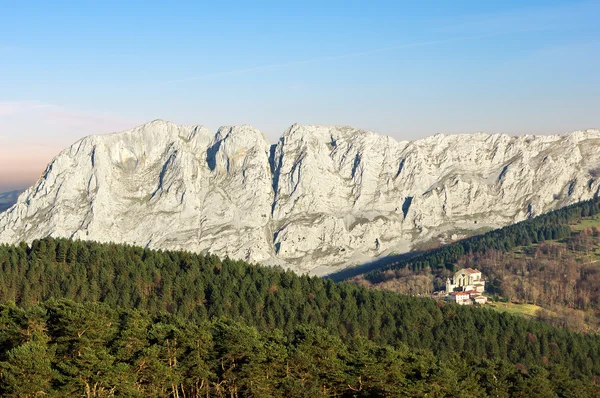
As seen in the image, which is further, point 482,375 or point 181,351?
point 482,375

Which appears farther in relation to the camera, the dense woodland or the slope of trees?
the dense woodland

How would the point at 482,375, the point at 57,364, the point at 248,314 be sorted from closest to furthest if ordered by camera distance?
the point at 57,364 → the point at 482,375 → the point at 248,314

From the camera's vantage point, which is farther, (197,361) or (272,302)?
(272,302)

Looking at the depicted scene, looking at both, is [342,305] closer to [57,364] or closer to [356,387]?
[356,387]

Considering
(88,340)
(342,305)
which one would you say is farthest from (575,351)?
(88,340)

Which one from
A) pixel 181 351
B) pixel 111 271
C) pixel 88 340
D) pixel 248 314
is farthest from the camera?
pixel 111 271

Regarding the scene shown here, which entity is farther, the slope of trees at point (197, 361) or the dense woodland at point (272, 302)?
the dense woodland at point (272, 302)

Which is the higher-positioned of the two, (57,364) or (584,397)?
(57,364)

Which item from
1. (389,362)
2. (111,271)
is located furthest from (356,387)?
(111,271)

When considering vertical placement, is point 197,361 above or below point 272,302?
above

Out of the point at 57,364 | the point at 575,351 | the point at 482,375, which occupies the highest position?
the point at 57,364
